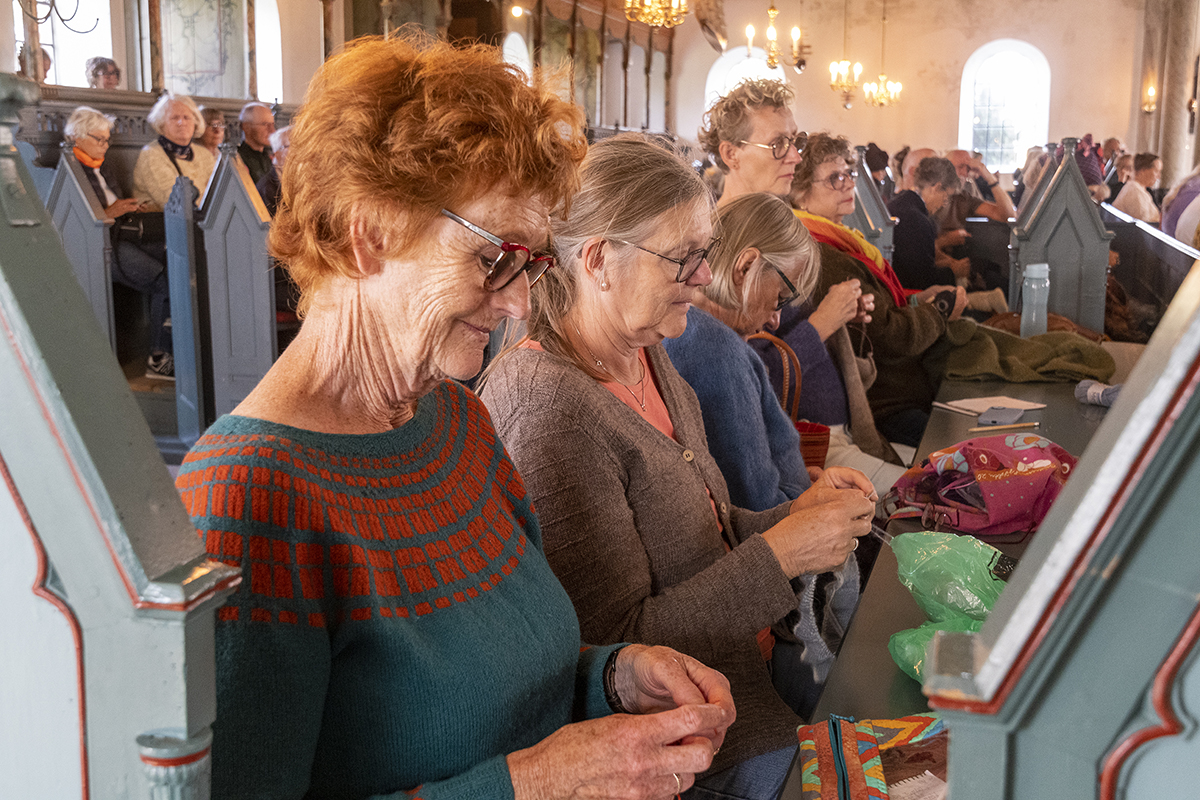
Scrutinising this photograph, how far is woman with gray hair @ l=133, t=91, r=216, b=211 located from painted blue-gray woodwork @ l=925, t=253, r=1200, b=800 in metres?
6.79

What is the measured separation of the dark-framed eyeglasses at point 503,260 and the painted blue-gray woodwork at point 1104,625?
76cm

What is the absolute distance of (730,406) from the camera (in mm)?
2258

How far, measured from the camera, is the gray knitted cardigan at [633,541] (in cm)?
155

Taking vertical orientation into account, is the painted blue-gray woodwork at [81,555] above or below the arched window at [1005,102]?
below

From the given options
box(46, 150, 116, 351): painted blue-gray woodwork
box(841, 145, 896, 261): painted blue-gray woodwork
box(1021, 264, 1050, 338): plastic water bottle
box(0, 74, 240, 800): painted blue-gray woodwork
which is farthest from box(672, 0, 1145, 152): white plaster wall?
box(0, 74, 240, 800): painted blue-gray woodwork

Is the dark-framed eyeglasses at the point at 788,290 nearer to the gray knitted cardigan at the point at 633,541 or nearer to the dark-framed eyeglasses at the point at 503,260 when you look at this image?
the gray knitted cardigan at the point at 633,541

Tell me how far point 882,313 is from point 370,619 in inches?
117

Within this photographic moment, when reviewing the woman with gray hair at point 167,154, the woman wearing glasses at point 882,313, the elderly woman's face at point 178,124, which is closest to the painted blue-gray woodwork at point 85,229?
the woman with gray hair at point 167,154

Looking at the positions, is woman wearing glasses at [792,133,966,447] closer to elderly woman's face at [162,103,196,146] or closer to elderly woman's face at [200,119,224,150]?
elderly woman's face at [162,103,196,146]

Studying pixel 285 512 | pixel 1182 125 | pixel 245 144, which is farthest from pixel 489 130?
pixel 1182 125

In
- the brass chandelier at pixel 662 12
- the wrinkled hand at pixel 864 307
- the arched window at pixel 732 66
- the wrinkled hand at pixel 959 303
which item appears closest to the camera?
the wrinkled hand at pixel 864 307

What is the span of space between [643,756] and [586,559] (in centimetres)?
46

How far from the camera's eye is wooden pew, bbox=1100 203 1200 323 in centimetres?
387

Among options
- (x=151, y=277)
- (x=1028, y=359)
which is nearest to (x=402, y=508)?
(x=1028, y=359)
